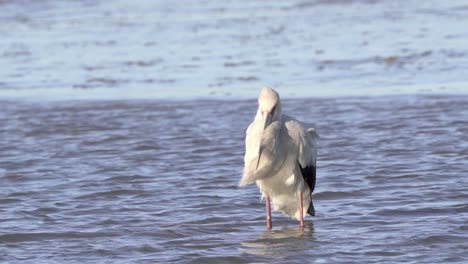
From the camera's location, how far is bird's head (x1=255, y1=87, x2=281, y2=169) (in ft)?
25.2

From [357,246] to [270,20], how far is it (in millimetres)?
16105

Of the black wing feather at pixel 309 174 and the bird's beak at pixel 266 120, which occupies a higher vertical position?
the bird's beak at pixel 266 120

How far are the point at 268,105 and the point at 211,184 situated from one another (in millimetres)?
2279

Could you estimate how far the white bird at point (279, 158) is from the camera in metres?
7.78

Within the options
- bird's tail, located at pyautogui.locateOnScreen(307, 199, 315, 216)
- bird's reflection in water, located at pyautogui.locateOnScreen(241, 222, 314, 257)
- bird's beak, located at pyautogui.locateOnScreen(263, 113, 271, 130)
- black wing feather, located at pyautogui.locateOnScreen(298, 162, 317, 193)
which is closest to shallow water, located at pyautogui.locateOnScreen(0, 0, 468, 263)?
bird's reflection in water, located at pyautogui.locateOnScreen(241, 222, 314, 257)

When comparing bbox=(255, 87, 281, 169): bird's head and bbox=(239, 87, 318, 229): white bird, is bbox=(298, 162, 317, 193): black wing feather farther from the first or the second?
bbox=(255, 87, 281, 169): bird's head

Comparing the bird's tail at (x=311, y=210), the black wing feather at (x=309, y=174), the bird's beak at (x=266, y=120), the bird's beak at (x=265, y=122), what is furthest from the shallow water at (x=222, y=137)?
the bird's beak at (x=266, y=120)

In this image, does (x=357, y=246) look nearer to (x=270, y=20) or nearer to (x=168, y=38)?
(x=168, y=38)

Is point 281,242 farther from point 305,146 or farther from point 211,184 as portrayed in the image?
point 211,184

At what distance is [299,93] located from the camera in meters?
14.4

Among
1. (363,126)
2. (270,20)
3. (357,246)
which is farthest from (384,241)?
(270,20)

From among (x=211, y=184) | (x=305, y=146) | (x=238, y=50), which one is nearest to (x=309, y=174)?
(x=305, y=146)

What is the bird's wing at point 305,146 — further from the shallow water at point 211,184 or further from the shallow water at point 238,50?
the shallow water at point 238,50

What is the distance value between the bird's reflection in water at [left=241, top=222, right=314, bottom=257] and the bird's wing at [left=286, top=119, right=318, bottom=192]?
1.24 ft
